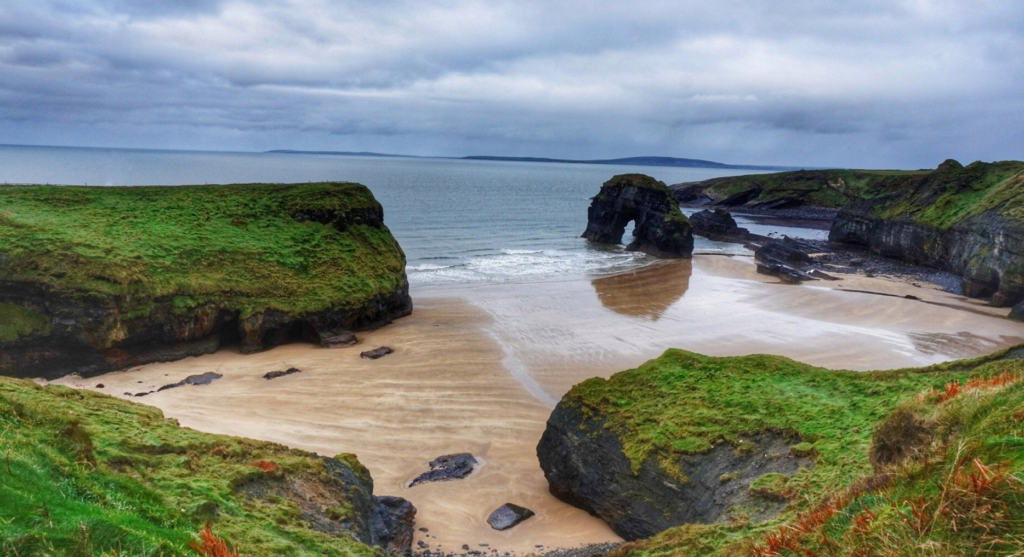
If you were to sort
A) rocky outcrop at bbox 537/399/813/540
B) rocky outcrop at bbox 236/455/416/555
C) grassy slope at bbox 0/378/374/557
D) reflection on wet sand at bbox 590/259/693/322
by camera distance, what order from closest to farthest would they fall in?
grassy slope at bbox 0/378/374/557 → rocky outcrop at bbox 236/455/416/555 → rocky outcrop at bbox 537/399/813/540 → reflection on wet sand at bbox 590/259/693/322

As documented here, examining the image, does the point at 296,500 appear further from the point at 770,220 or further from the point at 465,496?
the point at 770,220

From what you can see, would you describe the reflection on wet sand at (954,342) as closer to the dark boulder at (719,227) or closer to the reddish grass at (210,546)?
the reddish grass at (210,546)

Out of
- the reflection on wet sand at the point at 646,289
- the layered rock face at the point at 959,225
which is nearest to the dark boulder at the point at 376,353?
the reflection on wet sand at the point at 646,289

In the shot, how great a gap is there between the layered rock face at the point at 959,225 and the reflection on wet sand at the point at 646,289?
18307 millimetres

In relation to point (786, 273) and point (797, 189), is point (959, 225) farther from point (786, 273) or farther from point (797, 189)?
point (797, 189)

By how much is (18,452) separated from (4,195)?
2644cm

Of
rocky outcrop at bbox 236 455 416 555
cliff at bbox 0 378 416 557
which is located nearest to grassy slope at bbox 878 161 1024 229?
rocky outcrop at bbox 236 455 416 555

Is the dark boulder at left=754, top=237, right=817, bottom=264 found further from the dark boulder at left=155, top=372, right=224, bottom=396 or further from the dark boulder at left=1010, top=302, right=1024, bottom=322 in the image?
the dark boulder at left=155, top=372, right=224, bottom=396

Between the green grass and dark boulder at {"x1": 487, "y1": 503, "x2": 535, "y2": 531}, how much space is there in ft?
60.1

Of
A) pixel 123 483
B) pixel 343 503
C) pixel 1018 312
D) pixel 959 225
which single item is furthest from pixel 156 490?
pixel 959 225

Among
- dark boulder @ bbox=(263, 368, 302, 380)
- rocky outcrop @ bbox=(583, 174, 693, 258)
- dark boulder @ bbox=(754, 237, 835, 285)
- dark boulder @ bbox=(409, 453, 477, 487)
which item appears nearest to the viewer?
dark boulder @ bbox=(409, 453, 477, 487)

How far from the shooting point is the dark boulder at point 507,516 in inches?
527

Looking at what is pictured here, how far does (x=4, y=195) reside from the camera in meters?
26.9

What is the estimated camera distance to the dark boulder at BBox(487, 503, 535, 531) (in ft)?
44.0
